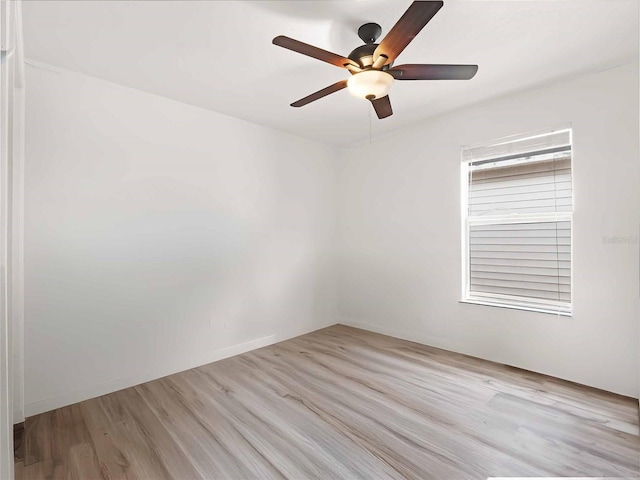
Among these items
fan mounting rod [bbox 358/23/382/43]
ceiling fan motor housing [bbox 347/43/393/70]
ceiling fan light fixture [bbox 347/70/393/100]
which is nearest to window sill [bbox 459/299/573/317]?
ceiling fan light fixture [bbox 347/70/393/100]

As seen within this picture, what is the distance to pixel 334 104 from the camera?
10.1 feet

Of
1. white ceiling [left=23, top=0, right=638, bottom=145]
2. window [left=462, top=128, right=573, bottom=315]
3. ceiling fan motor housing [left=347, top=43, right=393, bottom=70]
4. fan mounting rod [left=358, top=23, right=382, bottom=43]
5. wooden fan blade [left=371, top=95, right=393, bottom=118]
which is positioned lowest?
window [left=462, top=128, right=573, bottom=315]

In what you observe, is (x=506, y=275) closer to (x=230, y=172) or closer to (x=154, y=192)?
(x=230, y=172)

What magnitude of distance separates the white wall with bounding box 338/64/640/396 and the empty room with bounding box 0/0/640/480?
0.07ft

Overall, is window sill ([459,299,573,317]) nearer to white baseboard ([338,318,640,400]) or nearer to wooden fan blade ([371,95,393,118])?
white baseboard ([338,318,640,400])

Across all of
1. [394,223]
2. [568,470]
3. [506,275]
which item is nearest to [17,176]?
[394,223]

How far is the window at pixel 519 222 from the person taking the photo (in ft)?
9.12

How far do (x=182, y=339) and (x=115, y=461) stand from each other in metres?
1.25

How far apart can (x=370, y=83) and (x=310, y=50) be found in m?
0.42

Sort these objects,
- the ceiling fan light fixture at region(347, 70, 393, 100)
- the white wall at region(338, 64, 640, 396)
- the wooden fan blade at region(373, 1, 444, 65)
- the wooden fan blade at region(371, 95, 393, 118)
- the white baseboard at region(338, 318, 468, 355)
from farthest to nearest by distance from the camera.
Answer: the white baseboard at region(338, 318, 468, 355) → the white wall at region(338, 64, 640, 396) → the wooden fan blade at region(371, 95, 393, 118) → the ceiling fan light fixture at region(347, 70, 393, 100) → the wooden fan blade at region(373, 1, 444, 65)

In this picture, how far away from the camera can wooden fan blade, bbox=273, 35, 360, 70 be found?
161 cm

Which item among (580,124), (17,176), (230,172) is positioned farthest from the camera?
(230,172)

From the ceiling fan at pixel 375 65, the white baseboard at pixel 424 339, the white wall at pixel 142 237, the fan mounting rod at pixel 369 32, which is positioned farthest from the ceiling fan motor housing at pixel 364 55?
the white baseboard at pixel 424 339

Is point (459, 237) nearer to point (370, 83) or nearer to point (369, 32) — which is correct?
point (370, 83)
